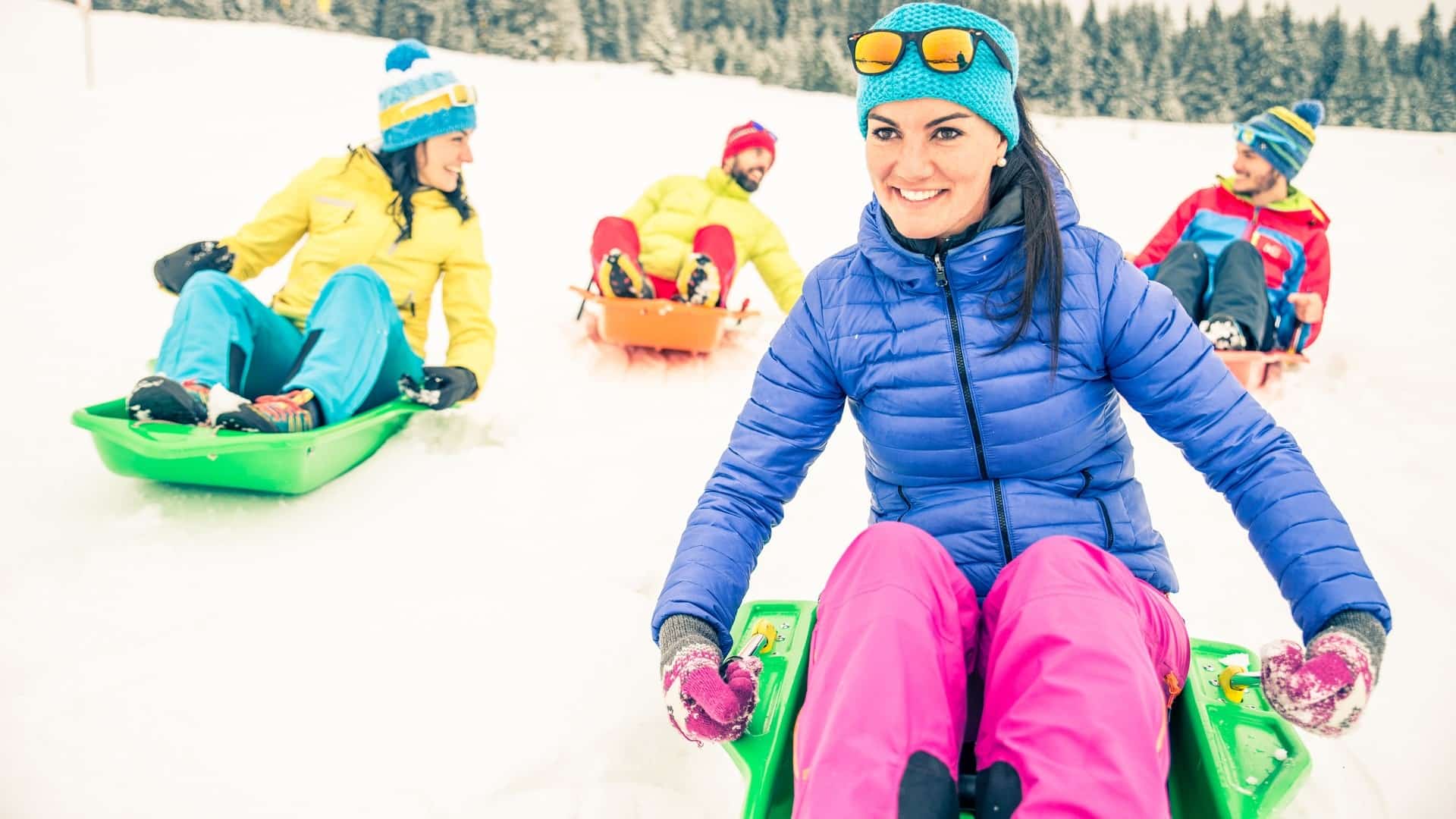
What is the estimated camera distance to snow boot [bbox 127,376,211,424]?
2.28 metres

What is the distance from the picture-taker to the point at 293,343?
9.50 ft

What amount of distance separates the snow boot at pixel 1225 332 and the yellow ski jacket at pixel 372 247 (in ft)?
8.36

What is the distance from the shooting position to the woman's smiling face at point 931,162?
4.73 ft

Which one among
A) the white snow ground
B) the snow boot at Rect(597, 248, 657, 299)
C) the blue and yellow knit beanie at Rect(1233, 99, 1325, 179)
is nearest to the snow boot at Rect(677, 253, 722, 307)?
the snow boot at Rect(597, 248, 657, 299)

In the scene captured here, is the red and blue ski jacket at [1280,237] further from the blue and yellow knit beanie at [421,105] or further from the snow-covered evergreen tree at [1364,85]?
the snow-covered evergreen tree at [1364,85]

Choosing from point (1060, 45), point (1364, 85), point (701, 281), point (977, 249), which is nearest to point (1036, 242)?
point (977, 249)

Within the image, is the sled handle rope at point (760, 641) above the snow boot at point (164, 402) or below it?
below

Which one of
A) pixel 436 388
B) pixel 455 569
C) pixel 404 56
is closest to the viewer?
pixel 455 569

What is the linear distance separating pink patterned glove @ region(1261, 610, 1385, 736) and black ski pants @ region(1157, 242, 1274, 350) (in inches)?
101

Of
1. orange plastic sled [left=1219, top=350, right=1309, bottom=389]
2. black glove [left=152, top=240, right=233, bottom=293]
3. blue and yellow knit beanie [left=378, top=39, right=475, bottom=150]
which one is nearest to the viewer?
black glove [left=152, top=240, right=233, bottom=293]

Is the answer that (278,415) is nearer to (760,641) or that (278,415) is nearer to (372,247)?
(372,247)

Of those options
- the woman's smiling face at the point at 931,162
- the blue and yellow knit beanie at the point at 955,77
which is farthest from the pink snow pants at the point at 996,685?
the blue and yellow knit beanie at the point at 955,77

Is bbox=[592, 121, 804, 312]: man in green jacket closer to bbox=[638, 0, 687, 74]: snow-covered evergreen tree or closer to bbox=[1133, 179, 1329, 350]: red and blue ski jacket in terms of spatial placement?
bbox=[1133, 179, 1329, 350]: red and blue ski jacket

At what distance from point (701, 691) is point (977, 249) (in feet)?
2.48
